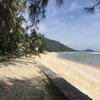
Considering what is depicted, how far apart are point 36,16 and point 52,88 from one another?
8.03 feet

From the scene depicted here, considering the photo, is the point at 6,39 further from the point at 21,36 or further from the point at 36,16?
the point at 36,16

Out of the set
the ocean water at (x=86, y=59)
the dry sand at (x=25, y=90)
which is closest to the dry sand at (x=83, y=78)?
the dry sand at (x=25, y=90)

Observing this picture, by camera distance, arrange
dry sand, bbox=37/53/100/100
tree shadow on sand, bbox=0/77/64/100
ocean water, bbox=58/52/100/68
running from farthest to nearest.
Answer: ocean water, bbox=58/52/100/68, dry sand, bbox=37/53/100/100, tree shadow on sand, bbox=0/77/64/100

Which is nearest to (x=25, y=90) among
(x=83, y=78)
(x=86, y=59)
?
(x=83, y=78)

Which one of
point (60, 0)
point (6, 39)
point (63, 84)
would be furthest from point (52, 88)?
point (6, 39)

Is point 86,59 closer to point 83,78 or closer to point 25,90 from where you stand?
point 83,78

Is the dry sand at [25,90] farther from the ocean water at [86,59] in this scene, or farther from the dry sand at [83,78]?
the ocean water at [86,59]

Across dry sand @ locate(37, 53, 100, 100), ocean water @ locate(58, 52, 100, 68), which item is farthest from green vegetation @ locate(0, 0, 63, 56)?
ocean water @ locate(58, 52, 100, 68)

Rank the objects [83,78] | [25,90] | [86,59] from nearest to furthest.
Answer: [25,90] < [83,78] < [86,59]

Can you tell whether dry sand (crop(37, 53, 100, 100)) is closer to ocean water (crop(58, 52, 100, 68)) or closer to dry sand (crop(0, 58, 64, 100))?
dry sand (crop(0, 58, 64, 100))

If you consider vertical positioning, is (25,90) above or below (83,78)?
above

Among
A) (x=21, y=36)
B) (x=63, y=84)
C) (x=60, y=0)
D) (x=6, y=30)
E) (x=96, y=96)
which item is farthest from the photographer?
(x=21, y=36)

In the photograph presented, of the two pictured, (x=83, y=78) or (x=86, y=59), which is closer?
(x=83, y=78)

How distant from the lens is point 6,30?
18281mm
